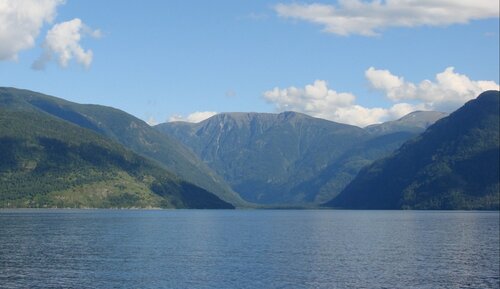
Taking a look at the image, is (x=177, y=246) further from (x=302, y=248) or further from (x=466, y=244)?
(x=466, y=244)

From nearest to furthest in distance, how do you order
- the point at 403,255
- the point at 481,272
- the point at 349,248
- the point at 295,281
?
the point at 295,281 < the point at 481,272 < the point at 403,255 < the point at 349,248

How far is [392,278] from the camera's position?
125 metres

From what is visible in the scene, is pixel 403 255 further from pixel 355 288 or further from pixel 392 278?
pixel 355 288

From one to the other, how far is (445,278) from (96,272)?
221 ft

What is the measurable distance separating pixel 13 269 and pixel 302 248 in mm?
84744

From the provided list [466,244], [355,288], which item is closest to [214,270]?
[355,288]

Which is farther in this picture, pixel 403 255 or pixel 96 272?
pixel 403 255

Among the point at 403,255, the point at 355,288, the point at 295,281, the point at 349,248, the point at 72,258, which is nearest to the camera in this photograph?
the point at 355,288

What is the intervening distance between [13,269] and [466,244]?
130732mm

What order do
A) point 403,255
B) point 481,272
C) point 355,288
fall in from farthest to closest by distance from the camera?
point 403,255 < point 481,272 < point 355,288

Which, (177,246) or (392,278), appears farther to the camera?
(177,246)

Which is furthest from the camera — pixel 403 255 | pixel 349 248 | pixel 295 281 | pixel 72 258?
pixel 349 248

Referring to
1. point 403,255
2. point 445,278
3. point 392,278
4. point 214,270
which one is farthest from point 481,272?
point 214,270

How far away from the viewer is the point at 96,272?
12825 cm
